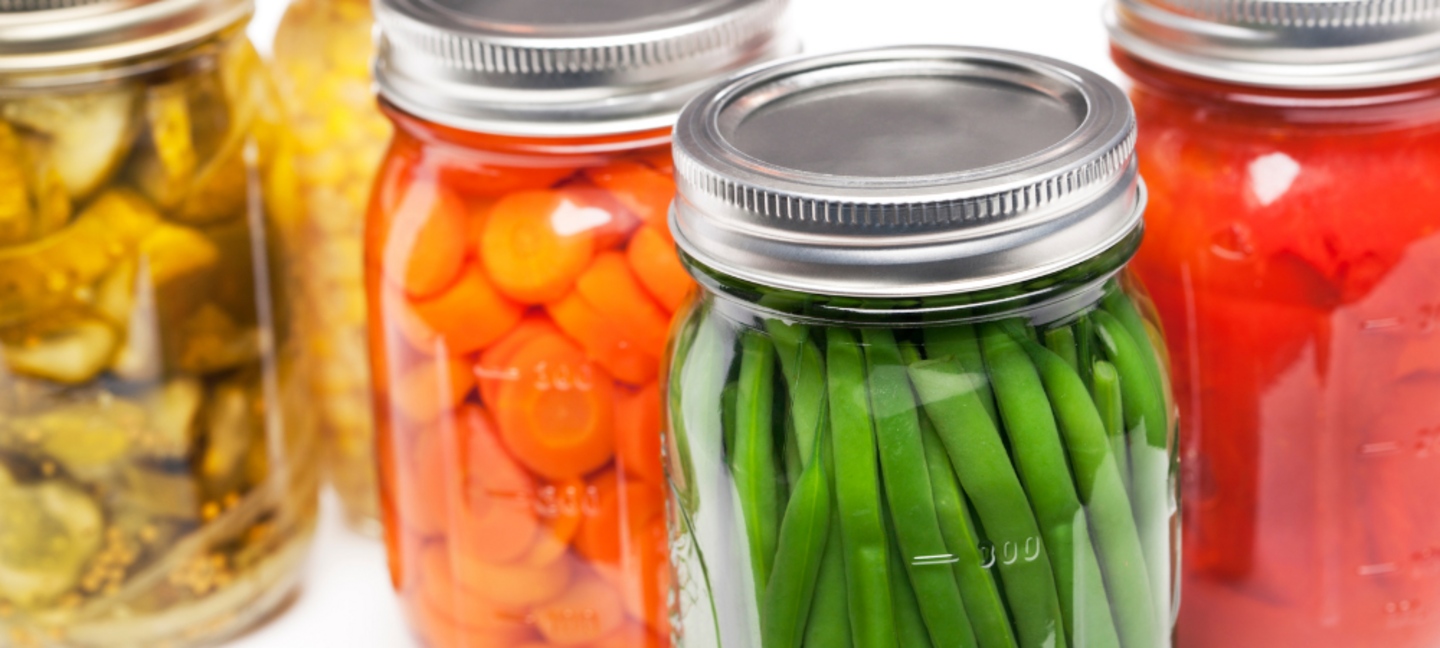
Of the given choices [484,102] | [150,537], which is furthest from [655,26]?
[150,537]

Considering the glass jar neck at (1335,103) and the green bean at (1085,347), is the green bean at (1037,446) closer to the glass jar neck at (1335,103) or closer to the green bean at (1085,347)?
the green bean at (1085,347)

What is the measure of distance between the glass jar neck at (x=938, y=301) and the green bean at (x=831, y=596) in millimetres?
85

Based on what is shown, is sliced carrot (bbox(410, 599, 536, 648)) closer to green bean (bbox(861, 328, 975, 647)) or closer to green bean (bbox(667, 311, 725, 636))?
green bean (bbox(667, 311, 725, 636))

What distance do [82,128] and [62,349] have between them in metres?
0.20

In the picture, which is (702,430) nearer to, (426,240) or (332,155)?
(426,240)

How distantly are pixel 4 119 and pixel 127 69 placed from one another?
11cm

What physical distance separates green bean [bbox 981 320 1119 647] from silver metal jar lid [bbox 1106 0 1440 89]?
1.10 ft

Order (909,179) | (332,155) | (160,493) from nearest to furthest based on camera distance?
(909,179) → (160,493) → (332,155)

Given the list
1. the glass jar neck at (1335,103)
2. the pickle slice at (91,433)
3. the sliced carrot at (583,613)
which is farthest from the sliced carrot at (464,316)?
the glass jar neck at (1335,103)

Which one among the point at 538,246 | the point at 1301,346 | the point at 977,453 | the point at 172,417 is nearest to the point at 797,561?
the point at 977,453

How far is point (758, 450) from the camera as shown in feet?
3.42

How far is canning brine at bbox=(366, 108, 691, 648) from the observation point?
126 cm

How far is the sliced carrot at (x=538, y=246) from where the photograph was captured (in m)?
1.25

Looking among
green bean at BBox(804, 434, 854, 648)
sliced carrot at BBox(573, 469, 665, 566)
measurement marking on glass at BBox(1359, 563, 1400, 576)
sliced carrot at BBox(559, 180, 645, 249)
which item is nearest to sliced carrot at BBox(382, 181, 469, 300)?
sliced carrot at BBox(559, 180, 645, 249)
